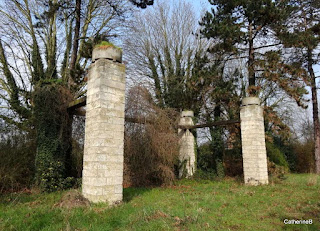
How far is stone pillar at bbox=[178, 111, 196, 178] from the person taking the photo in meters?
13.9

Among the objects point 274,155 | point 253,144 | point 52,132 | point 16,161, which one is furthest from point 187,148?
point 16,161

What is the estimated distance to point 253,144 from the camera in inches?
456

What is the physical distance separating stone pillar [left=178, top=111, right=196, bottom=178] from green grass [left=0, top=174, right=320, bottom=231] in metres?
5.85

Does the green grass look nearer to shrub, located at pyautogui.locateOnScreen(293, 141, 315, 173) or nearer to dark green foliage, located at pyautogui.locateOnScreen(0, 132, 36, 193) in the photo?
dark green foliage, located at pyautogui.locateOnScreen(0, 132, 36, 193)

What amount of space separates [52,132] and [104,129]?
3873mm

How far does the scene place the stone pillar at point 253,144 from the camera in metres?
11.4

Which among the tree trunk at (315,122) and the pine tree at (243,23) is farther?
the tree trunk at (315,122)

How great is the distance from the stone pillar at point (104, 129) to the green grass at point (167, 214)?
0.55 metres

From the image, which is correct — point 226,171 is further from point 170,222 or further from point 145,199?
point 170,222

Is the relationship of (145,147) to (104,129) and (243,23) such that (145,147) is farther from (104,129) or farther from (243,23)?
(243,23)

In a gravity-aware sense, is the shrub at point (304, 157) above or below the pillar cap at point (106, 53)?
below

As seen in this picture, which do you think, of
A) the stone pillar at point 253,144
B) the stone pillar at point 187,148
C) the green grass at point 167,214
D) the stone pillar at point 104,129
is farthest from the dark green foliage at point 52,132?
the stone pillar at point 253,144

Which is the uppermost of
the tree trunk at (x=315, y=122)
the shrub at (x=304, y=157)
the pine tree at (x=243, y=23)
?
the pine tree at (x=243, y=23)

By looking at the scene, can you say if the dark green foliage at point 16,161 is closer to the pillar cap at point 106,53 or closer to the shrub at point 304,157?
the pillar cap at point 106,53
